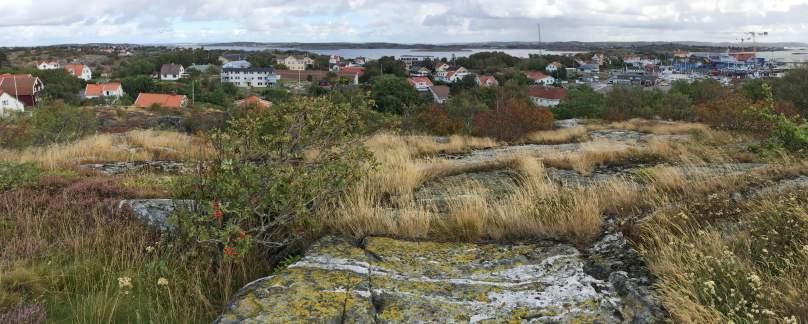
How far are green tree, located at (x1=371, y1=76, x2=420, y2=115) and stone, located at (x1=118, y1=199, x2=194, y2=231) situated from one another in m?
40.6

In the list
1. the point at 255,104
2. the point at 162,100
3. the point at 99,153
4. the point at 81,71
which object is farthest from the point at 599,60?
the point at 99,153

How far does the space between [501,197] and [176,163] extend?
20.6 ft

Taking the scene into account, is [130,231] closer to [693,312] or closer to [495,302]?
[495,302]

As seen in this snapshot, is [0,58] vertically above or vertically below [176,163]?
above

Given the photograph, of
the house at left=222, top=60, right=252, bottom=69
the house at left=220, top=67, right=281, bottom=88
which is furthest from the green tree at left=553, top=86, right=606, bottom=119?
the house at left=222, top=60, right=252, bottom=69

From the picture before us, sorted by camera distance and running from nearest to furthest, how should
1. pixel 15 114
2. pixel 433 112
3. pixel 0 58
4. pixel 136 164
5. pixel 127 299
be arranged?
pixel 127 299, pixel 136 164, pixel 15 114, pixel 433 112, pixel 0 58

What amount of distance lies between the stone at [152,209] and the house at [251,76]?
4235 inches

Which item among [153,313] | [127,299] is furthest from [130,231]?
[153,313]

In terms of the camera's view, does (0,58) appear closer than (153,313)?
No

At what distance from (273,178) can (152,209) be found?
168cm

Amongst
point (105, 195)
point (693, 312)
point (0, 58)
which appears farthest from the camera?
point (0, 58)

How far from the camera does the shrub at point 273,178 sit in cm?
374

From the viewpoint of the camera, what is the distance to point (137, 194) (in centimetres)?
566

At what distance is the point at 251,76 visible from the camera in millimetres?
113250
